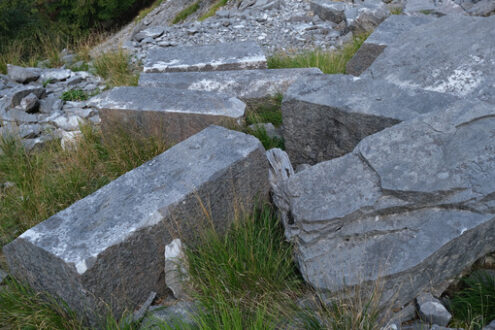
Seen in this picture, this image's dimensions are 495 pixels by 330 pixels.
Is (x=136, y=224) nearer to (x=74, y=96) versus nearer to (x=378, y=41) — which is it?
(x=378, y=41)

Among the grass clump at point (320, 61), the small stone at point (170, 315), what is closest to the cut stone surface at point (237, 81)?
the grass clump at point (320, 61)

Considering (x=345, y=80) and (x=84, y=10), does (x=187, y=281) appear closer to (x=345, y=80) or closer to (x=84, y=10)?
(x=345, y=80)

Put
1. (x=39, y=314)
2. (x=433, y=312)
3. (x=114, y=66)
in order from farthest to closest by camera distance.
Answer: (x=114, y=66)
(x=39, y=314)
(x=433, y=312)

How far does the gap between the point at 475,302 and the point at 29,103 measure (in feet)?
15.8

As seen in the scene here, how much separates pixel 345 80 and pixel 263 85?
1.07 m

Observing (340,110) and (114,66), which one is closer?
(340,110)

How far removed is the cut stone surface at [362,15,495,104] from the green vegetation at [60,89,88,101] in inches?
132

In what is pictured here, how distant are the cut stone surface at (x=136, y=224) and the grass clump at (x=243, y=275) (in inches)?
7.4

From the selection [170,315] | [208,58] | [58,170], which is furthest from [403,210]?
[208,58]

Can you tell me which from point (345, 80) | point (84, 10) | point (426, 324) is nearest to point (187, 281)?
point (426, 324)

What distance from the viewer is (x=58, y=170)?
11.8 feet

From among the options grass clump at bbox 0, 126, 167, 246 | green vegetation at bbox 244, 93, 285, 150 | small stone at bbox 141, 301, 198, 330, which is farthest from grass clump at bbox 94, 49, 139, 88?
small stone at bbox 141, 301, 198, 330

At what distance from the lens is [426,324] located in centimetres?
211

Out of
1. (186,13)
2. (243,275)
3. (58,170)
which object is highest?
(58,170)
